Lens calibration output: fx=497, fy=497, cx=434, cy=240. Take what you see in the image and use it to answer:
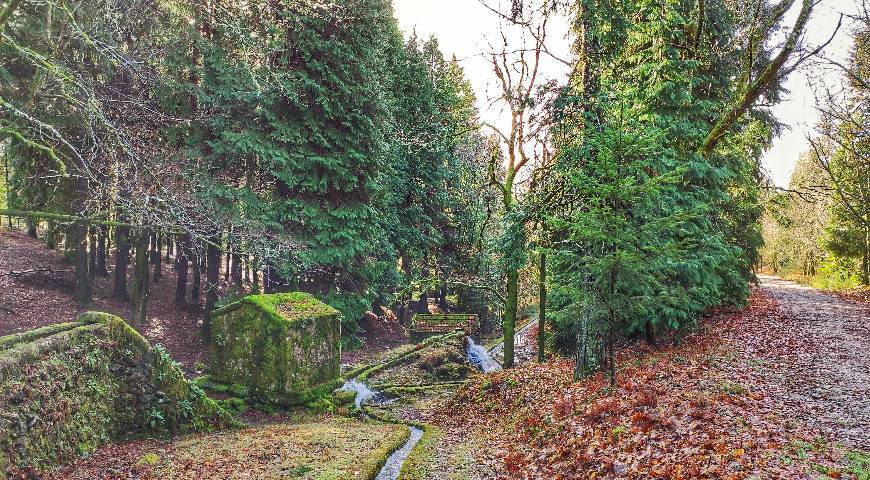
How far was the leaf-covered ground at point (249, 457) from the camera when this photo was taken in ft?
25.5

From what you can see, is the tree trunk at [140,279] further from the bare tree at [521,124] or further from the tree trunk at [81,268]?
the bare tree at [521,124]

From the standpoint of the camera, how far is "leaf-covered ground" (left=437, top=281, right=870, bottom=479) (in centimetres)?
623

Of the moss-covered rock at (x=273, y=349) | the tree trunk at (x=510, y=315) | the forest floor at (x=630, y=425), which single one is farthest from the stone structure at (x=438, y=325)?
the moss-covered rock at (x=273, y=349)

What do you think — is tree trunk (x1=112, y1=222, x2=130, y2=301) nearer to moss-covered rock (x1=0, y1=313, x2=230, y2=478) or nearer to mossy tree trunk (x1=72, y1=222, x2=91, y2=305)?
mossy tree trunk (x1=72, y1=222, x2=91, y2=305)

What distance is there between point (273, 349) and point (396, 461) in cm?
512

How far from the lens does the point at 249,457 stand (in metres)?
8.85

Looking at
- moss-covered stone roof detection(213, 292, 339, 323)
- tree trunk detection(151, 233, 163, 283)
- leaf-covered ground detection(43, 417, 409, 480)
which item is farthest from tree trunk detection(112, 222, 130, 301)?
leaf-covered ground detection(43, 417, 409, 480)

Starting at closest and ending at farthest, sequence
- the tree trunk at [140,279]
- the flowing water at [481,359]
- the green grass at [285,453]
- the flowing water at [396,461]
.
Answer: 1. the green grass at [285,453]
2. the flowing water at [396,461]
3. the tree trunk at [140,279]
4. the flowing water at [481,359]

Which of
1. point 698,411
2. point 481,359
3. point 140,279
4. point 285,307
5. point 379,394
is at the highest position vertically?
point 140,279

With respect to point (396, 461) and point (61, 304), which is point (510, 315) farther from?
point (61, 304)

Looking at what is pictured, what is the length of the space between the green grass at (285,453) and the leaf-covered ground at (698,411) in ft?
7.44

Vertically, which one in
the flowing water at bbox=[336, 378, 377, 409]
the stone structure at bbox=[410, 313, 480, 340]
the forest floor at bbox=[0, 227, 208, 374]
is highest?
the forest floor at bbox=[0, 227, 208, 374]

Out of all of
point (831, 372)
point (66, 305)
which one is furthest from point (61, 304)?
point (831, 372)

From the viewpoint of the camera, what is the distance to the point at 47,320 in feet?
54.4
